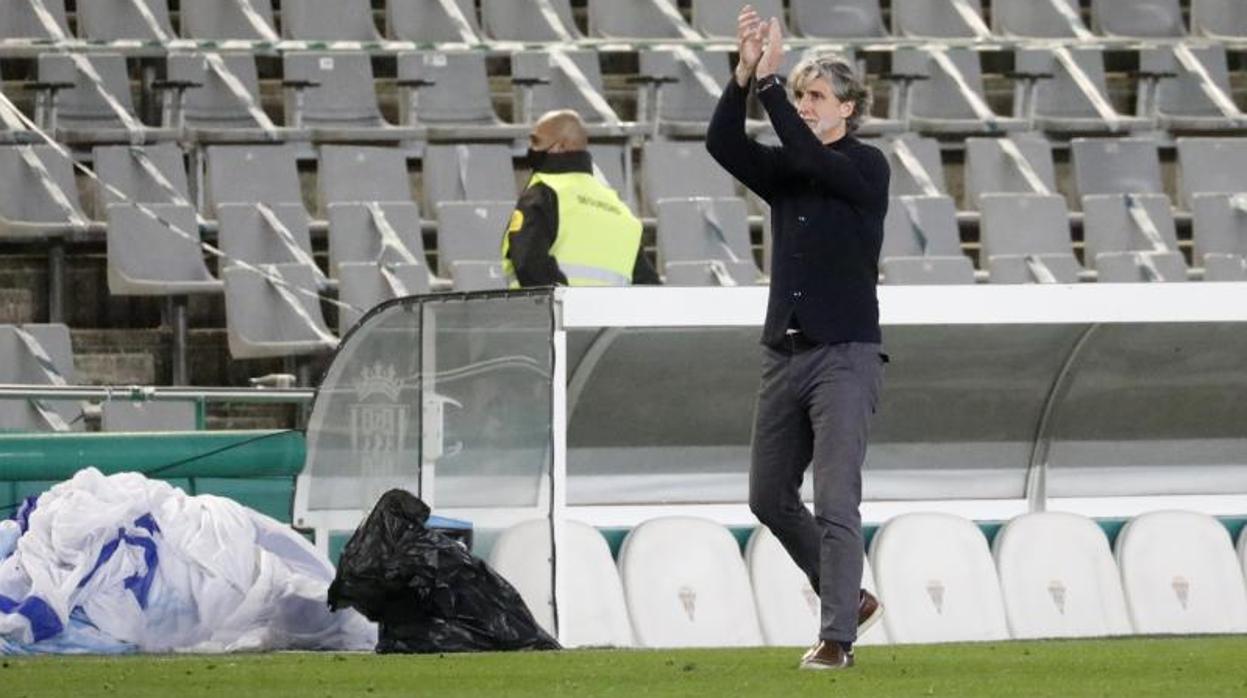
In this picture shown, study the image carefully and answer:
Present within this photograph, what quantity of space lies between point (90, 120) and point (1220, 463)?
23.1ft

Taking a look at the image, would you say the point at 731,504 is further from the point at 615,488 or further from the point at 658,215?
the point at 658,215

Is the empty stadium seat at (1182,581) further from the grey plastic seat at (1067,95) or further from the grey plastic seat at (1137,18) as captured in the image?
the grey plastic seat at (1137,18)

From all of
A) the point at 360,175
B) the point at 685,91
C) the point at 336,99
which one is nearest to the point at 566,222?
the point at 360,175

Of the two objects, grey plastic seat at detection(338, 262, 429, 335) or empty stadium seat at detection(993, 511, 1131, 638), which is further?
grey plastic seat at detection(338, 262, 429, 335)

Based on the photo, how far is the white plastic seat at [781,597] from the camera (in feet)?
28.9

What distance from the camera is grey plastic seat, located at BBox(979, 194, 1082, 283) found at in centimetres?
1511

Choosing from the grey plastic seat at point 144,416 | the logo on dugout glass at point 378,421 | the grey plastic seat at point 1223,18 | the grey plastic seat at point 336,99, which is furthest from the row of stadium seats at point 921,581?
the grey plastic seat at point 1223,18

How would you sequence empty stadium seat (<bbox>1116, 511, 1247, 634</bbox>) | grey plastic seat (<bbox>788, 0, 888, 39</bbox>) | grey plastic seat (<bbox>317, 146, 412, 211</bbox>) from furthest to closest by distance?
grey plastic seat (<bbox>788, 0, 888, 39</bbox>)
grey plastic seat (<bbox>317, 146, 412, 211</bbox>)
empty stadium seat (<bbox>1116, 511, 1247, 634</bbox>)

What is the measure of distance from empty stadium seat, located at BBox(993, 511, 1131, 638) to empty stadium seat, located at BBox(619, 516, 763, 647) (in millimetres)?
962

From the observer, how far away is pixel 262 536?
8484 millimetres

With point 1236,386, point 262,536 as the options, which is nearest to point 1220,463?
point 1236,386

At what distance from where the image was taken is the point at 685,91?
1605 cm

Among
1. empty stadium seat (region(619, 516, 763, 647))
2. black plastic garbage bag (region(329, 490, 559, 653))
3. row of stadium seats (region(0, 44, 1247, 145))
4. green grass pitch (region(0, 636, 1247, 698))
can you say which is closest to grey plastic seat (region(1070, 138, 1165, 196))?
row of stadium seats (region(0, 44, 1247, 145))

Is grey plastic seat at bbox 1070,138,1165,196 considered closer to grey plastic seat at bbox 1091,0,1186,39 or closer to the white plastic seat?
grey plastic seat at bbox 1091,0,1186,39
